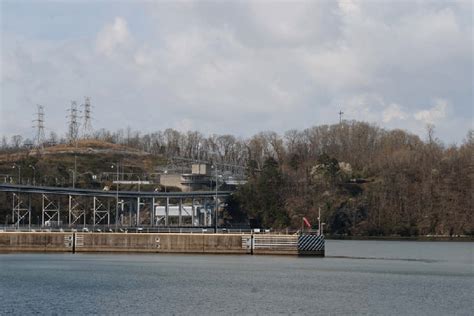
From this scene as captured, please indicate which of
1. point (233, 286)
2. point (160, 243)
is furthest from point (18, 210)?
point (233, 286)

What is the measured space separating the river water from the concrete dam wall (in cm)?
219

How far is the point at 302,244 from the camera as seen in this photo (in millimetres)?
102750

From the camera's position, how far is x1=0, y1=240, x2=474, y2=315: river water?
186ft

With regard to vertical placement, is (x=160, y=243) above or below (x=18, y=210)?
below

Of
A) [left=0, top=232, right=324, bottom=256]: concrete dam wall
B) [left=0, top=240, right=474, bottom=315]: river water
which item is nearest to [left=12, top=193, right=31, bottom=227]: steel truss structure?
[left=0, top=232, right=324, bottom=256]: concrete dam wall

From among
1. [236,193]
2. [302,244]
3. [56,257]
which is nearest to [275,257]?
[302,244]

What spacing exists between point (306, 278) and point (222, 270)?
438 inches

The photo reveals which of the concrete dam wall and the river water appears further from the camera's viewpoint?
the concrete dam wall

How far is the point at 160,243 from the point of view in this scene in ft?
360

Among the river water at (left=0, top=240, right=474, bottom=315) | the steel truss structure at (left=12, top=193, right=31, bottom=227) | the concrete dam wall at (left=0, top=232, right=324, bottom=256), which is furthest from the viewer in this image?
the steel truss structure at (left=12, top=193, right=31, bottom=227)

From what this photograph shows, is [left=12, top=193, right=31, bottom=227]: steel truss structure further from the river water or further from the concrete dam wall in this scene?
the river water

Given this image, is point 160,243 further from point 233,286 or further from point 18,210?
point 18,210

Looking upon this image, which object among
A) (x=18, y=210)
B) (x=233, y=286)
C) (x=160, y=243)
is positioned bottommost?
(x=233, y=286)

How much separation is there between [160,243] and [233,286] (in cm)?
4156
